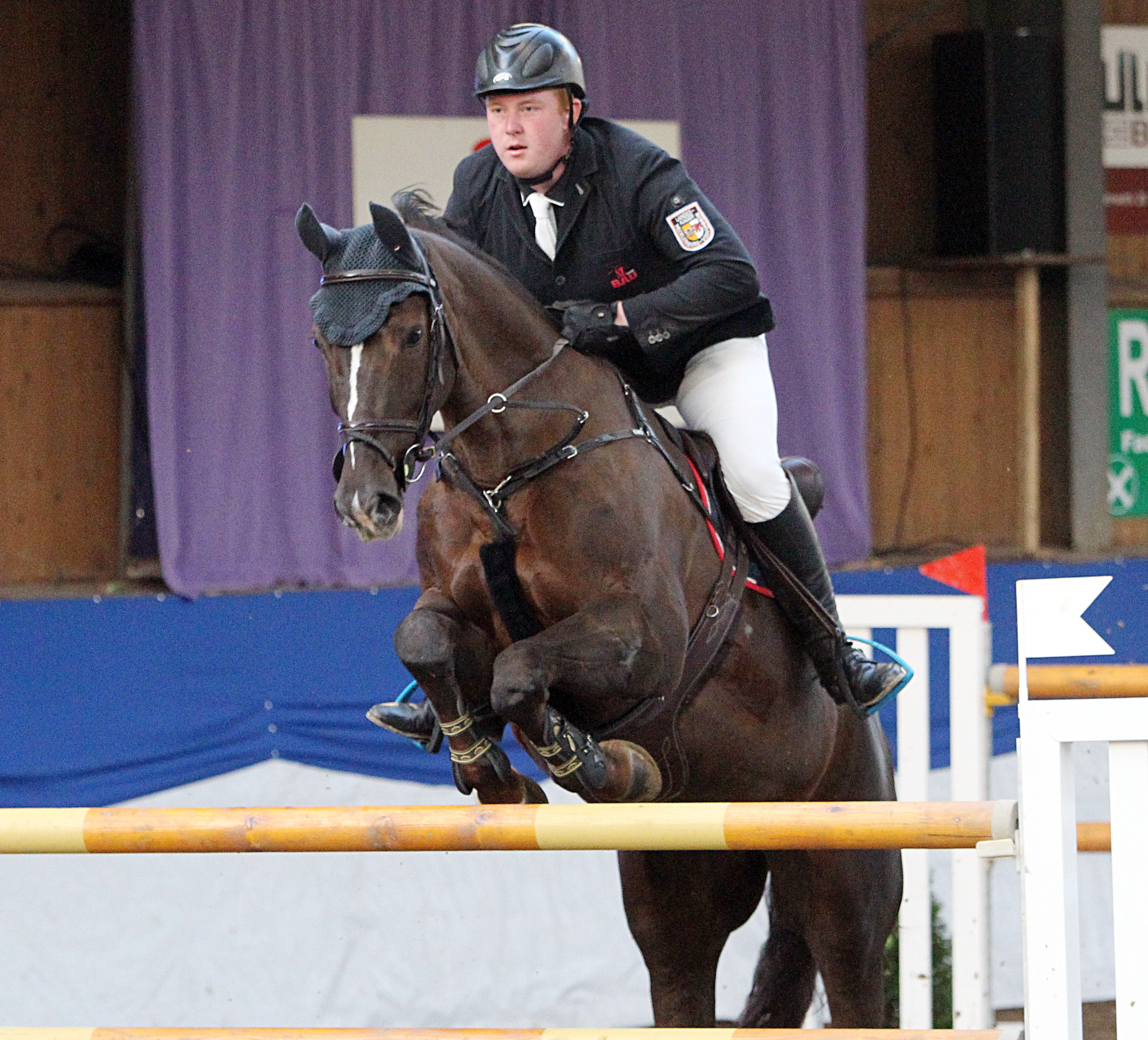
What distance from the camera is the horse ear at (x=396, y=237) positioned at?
2645 millimetres

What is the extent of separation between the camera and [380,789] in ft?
18.3

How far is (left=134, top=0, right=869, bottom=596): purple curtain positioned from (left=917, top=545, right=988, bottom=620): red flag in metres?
2.06

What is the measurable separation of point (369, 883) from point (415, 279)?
128 inches

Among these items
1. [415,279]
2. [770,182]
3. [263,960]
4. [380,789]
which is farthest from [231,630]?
[415,279]

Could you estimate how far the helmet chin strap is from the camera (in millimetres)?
3002

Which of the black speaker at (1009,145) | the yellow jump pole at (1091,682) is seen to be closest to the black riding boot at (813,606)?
the yellow jump pole at (1091,682)

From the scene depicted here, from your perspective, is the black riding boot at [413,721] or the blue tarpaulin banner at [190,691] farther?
the blue tarpaulin banner at [190,691]

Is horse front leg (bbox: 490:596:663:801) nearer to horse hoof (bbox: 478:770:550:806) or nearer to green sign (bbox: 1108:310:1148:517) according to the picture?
horse hoof (bbox: 478:770:550:806)

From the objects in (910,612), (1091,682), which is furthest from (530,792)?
(910,612)

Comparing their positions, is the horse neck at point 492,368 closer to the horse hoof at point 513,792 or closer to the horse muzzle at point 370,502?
the horse muzzle at point 370,502

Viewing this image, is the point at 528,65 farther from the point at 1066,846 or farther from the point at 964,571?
the point at 964,571

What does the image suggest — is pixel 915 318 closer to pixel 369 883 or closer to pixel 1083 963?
pixel 1083 963

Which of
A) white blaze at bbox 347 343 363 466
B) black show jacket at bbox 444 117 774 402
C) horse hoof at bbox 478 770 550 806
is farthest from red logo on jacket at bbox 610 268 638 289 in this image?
horse hoof at bbox 478 770 550 806

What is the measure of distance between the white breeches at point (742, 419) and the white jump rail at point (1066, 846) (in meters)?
1.26
